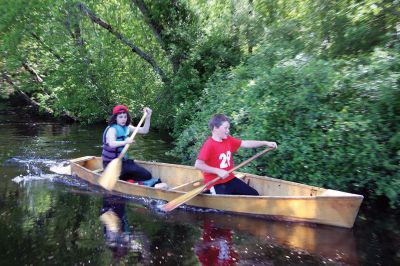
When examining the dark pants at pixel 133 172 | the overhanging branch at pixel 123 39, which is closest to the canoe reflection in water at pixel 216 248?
the dark pants at pixel 133 172

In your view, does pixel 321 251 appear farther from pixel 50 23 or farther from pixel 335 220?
pixel 50 23

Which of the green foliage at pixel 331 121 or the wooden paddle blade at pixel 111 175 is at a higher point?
the green foliage at pixel 331 121

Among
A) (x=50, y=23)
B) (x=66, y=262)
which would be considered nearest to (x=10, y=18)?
(x=50, y=23)

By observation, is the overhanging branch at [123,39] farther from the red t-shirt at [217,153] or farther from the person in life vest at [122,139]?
the red t-shirt at [217,153]

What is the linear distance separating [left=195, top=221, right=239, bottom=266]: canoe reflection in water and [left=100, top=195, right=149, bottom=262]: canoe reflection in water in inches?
24.8

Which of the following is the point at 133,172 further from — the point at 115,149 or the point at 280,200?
the point at 280,200

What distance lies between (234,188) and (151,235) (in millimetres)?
1440

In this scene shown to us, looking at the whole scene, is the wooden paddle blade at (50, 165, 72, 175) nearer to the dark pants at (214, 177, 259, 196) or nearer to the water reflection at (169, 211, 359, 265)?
the water reflection at (169, 211, 359, 265)

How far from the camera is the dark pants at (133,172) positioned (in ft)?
23.4

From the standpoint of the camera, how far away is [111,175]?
21.6 feet

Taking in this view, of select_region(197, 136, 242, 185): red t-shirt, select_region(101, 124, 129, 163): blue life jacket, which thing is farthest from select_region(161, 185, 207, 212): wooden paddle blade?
select_region(101, 124, 129, 163): blue life jacket

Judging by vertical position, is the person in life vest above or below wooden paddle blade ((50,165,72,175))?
above

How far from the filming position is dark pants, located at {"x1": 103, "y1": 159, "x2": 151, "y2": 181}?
7137mm

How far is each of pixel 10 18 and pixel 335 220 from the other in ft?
41.4
